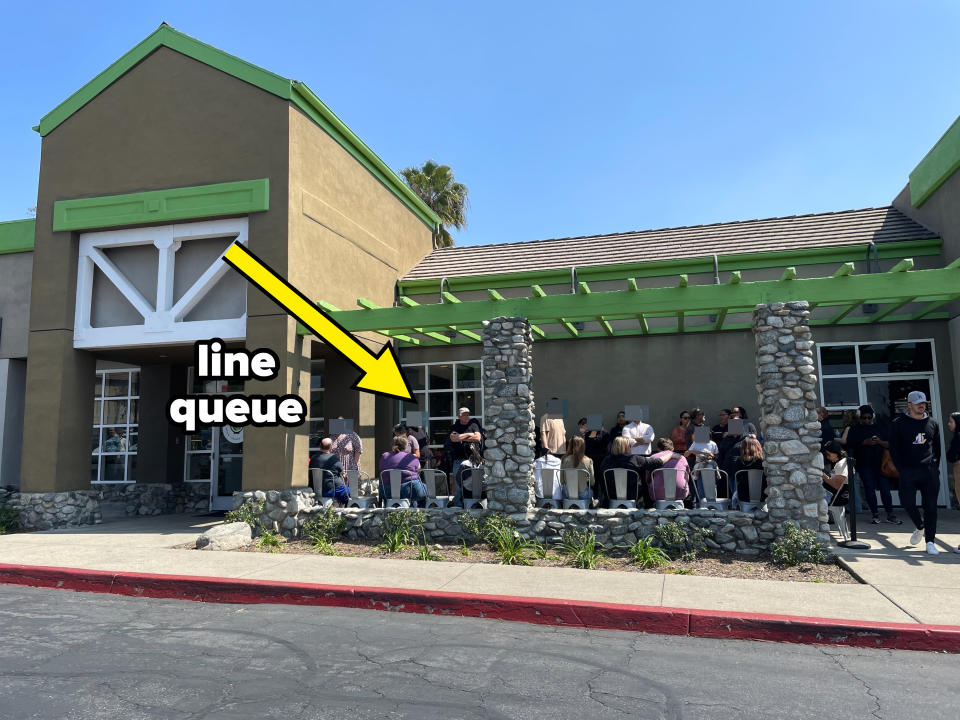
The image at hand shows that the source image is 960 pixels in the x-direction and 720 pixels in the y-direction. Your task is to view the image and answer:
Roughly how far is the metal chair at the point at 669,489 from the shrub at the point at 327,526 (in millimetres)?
4743

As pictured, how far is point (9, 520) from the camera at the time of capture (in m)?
12.2

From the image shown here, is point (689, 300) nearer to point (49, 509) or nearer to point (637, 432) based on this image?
point (637, 432)

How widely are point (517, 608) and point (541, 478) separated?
3723 mm

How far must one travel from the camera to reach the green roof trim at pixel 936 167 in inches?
457

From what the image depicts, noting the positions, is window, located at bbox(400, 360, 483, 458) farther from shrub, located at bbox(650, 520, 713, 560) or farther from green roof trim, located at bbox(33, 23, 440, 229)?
shrub, located at bbox(650, 520, 713, 560)

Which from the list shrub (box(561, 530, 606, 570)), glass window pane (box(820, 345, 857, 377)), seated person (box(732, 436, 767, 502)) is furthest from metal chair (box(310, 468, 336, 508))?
glass window pane (box(820, 345, 857, 377))

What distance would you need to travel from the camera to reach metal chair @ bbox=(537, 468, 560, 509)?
1014cm

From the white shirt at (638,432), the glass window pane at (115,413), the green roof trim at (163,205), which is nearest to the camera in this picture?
the white shirt at (638,432)

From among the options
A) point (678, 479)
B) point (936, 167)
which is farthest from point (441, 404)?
point (936, 167)

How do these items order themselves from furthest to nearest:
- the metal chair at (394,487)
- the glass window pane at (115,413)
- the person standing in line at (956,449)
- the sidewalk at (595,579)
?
1. the glass window pane at (115,413)
2. the metal chair at (394,487)
3. the person standing in line at (956,449)
4. the sidewalk at (595,579)

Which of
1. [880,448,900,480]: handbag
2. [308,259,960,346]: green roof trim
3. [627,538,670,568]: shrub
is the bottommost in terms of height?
[627,538,670,568]: shrub

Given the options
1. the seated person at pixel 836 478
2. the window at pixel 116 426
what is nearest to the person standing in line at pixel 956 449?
the seated person at pixel 836 478

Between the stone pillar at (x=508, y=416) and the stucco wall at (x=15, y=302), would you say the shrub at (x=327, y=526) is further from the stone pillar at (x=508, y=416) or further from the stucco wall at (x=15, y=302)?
the stucco wall at (x=15, y=302)

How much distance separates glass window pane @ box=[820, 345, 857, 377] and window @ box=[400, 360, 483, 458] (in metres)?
6.83
